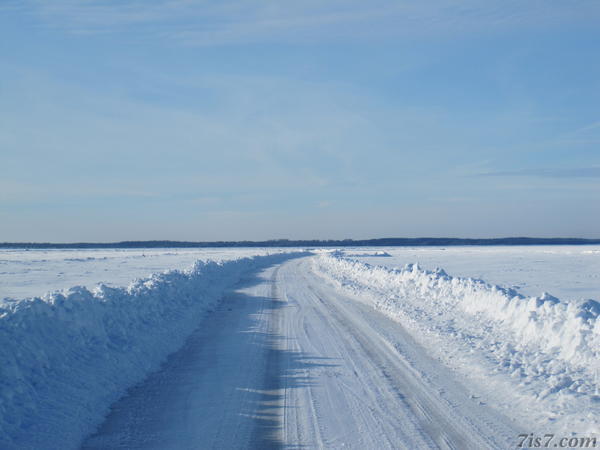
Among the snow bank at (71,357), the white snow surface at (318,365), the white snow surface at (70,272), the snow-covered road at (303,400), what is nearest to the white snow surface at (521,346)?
the white snow surface at (318,365)

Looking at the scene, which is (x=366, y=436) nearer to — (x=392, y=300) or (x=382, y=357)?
(x=382, y=357)

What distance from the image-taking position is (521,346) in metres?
9.89

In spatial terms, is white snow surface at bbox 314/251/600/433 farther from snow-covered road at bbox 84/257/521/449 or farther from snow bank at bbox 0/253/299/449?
snow bank at bbox 0/253/299/449

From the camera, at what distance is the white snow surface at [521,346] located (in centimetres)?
646

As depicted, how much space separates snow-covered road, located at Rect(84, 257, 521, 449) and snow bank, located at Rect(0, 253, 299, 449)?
14.8 inches

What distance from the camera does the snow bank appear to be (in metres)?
5.73

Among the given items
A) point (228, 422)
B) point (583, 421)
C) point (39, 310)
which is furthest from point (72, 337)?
point (583, 421)

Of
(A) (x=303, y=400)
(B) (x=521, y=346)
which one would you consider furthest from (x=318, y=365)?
(B) (x=521, y=346)

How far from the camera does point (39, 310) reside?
8.48m

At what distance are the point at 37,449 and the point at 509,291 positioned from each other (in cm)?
1349

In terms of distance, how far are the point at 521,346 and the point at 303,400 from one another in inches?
218

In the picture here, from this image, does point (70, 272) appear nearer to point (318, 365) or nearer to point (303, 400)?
point (318, 365)

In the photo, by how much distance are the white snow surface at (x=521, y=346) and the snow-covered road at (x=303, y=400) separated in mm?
541

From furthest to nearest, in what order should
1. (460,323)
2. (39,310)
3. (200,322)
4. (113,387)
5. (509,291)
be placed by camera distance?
(509,291) < (200,322) < (460,323) < (39,310) < (113,387)
